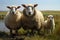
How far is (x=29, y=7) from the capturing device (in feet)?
38.8

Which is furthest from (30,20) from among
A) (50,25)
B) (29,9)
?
(50,25)

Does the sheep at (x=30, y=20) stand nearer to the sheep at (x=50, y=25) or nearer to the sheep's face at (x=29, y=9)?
the sheep's face at (x=29, y=9)

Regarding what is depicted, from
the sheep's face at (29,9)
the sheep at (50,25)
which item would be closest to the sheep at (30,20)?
the sheep's face at (29,9)

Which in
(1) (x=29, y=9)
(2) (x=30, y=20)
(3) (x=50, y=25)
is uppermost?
(1) (x=29, y=9)

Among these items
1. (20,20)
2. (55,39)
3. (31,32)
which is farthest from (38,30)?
(55,39)

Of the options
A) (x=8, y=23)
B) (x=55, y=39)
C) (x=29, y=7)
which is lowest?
(x=55, y=39)

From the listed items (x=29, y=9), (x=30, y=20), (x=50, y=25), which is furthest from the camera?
(x=50, y=25)

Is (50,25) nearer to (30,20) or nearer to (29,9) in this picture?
(30,20)

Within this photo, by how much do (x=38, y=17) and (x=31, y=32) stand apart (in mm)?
968

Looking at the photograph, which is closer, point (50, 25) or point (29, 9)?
point (29, 9)

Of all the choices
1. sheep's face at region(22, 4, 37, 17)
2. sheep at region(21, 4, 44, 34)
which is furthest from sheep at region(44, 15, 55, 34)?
→ sheep's face at region(22, 4, 37, 17)

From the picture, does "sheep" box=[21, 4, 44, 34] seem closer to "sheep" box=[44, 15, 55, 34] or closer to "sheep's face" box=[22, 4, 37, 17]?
"sheep's face" box=[22, 4, 37, 17]

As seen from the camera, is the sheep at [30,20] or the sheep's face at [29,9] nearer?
the sheep's face at [29,9]

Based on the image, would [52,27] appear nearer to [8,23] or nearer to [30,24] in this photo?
[30,24]
